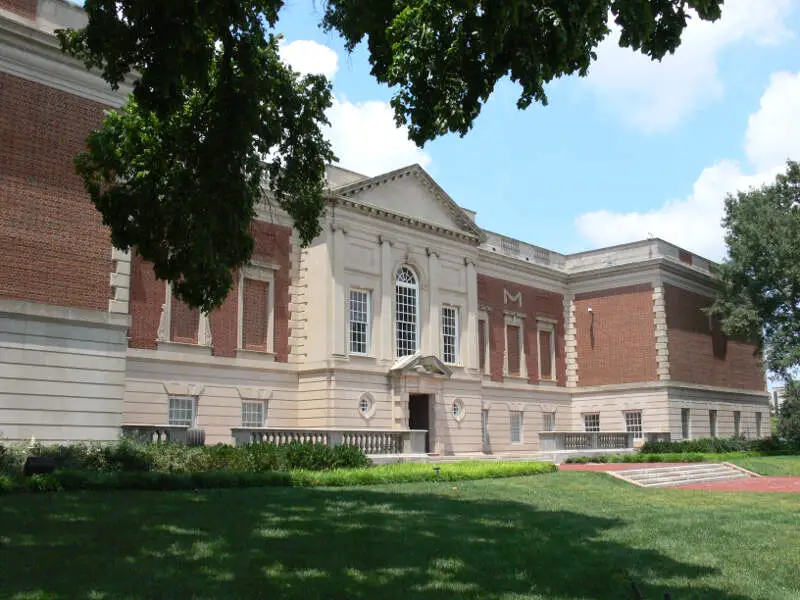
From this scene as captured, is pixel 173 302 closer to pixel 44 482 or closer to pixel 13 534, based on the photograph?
pixel 44 482

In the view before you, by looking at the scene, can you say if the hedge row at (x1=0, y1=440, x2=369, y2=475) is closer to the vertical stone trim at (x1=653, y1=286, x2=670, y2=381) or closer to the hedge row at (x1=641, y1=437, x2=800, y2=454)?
the hedge row at (x1=641, y1=437, x2=800, y2=454)

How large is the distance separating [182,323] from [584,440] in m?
20.3

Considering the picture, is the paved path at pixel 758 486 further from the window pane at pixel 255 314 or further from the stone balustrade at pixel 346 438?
the window pane at pixel 255 314

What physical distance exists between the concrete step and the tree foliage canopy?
533 inches

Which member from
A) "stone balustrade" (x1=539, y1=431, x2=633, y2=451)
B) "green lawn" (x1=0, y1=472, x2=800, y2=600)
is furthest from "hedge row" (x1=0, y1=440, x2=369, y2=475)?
"stone balustrade" (x1=539, y1=431, x2=633, y2=451)

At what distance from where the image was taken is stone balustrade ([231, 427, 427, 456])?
2375 cm

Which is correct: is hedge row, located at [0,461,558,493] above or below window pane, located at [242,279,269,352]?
below

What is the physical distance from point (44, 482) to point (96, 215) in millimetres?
9743

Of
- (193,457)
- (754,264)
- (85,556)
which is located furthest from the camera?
(754,264)

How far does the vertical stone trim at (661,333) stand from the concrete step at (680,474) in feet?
40.5

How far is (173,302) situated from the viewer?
2831cm

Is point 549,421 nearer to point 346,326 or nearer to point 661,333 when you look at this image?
point 661,333

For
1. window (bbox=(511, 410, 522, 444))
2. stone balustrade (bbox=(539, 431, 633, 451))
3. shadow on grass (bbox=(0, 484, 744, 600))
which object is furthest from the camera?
window (bbox=(511, 410, 522, 444))

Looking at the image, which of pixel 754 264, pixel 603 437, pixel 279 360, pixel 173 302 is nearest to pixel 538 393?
pixel 603 437
